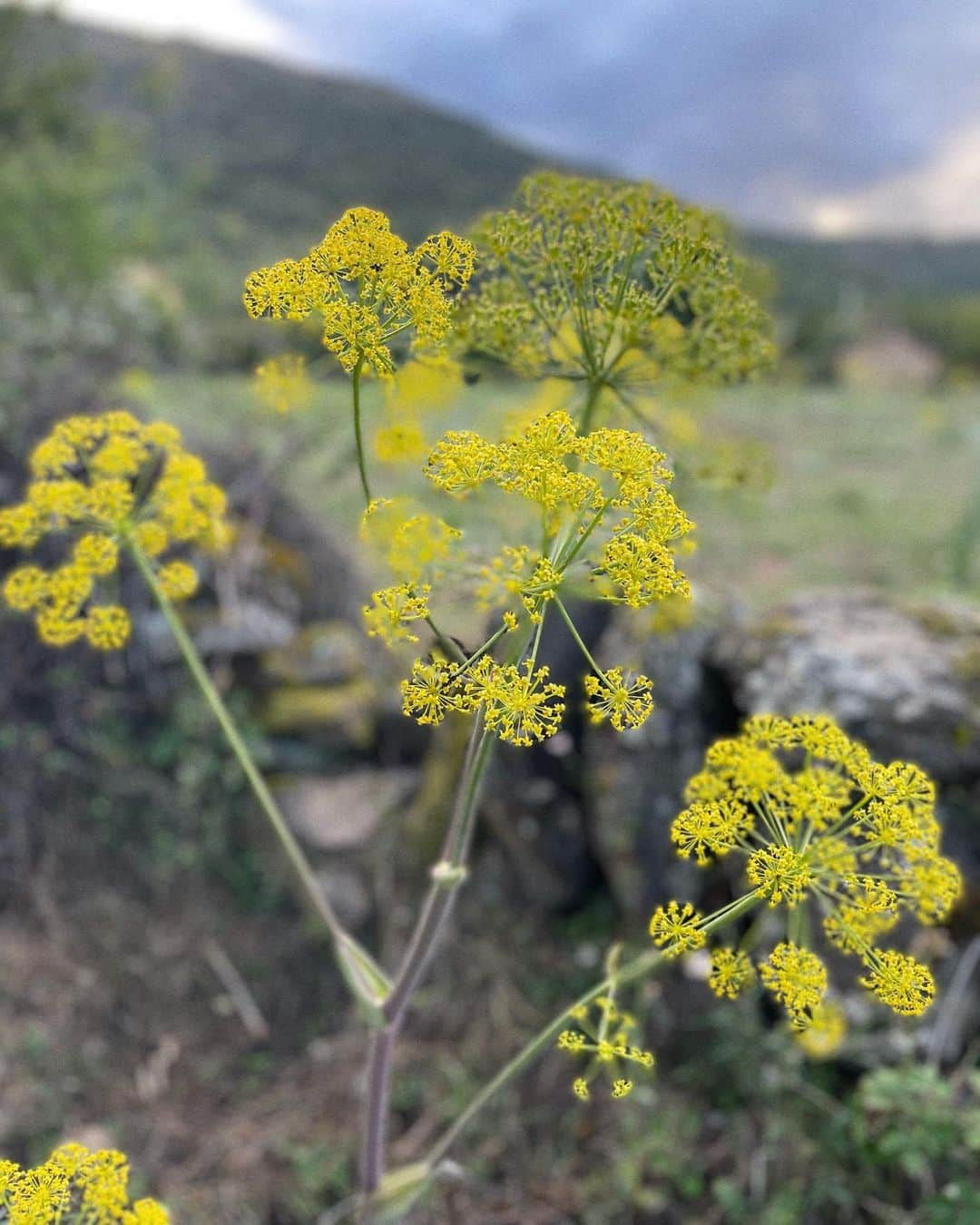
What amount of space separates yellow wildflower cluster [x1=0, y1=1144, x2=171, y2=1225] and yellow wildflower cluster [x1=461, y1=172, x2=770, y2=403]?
1.64 metres

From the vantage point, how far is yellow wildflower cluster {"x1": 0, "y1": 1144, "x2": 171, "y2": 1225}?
1337 millimetres

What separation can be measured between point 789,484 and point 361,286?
9901mm

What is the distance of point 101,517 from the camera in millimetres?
1891

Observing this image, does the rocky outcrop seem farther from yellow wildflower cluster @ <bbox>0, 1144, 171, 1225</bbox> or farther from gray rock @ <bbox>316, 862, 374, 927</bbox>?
yellow wildflower cluster @ <bbox>0, 1144, 171, 1225</bbox>

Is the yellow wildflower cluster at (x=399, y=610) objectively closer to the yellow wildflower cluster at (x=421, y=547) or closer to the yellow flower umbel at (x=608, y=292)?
the yellow wildflower cluster at (x=421, y=547)

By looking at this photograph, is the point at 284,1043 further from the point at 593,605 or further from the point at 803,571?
the point at 803,571

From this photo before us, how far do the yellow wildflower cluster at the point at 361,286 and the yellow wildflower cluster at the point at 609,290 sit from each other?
272 mm

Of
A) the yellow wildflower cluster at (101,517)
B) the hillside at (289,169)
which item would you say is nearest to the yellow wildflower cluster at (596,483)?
the yellow wildflower cluster at (101,517)

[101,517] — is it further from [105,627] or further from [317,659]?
[317,659]

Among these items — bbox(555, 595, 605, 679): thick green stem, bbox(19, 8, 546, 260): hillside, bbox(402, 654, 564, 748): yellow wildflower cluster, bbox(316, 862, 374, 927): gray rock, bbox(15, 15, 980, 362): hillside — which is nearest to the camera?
bbox(555, 595, 605, 679): thick green stem

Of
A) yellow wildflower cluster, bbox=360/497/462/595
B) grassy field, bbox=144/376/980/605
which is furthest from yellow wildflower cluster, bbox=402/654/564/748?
grassy field, bbox=144/376/980/605

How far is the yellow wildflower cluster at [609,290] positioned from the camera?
152 cm

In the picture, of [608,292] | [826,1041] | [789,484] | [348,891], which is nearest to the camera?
[608,292]

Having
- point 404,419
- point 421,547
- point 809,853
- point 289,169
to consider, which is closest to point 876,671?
point 809,853
